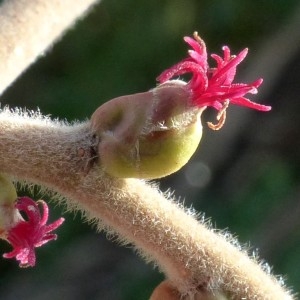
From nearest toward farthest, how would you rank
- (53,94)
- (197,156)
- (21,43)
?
(21,43)
(53,94)
(197,156)

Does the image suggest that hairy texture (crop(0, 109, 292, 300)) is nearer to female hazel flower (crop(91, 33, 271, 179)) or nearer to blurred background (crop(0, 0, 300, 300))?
female hazel flower (crop(91, 33, 271, 179))

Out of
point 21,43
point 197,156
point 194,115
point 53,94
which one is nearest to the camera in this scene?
point 194,115

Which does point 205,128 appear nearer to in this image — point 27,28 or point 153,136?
point 27,28

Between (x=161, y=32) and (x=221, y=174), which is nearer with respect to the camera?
(x=161, y=32)

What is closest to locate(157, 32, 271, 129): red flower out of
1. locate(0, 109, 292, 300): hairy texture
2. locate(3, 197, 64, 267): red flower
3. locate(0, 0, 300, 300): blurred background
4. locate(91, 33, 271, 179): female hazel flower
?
locate(91, 33, 271, 179): female hazel flower

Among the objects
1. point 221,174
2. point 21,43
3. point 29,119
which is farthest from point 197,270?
point 221,174

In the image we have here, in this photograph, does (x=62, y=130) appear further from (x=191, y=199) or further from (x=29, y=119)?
(x=191, y=199)
